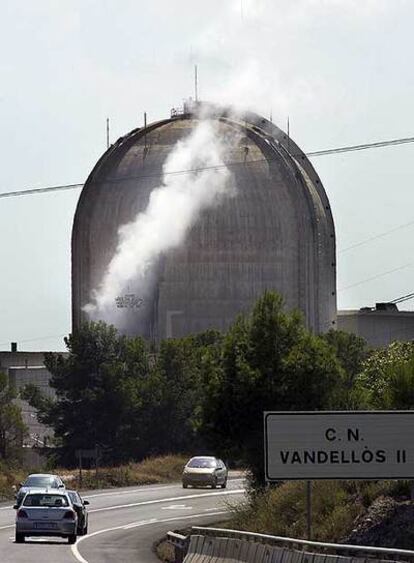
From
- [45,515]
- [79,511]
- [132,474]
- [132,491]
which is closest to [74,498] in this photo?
[79,511]

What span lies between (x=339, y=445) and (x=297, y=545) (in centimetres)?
210

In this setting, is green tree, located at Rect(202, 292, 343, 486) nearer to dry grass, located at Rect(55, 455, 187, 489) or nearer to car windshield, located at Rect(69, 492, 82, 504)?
car windshield, located at Rect(69, 492, 82, 504)

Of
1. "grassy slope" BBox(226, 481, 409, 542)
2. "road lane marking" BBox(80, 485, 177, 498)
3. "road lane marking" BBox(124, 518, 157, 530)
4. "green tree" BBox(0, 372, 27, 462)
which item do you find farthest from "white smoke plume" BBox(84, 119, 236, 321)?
"grassy slope" BBox(226, 481, 409, 542)

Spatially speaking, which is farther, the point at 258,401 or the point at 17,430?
the point at 17,430

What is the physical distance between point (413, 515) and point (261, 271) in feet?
270

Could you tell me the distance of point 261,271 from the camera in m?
115

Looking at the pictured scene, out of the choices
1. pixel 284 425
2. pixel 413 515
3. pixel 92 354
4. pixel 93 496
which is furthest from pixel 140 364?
pixel 284 425

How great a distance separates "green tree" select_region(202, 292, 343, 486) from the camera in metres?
46.5

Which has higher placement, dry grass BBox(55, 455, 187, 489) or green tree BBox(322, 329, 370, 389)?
green tree BBox(322, 329, 370, 389)

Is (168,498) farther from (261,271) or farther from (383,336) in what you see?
(383,336)

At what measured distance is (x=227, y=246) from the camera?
115 metres

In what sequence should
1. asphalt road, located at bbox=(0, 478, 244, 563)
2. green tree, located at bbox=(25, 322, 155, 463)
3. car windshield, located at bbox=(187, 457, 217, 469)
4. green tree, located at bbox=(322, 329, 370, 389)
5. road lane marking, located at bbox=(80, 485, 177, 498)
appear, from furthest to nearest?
green tree, located at bbox=(322, 329, 370, 389) < green tree, located at bbox=(25, 322, 155, 463) < car windshield, located at bbox=(187, 457, 217, 469) < road lane marking, located at bbox=(80, 485, 177, 498) < asphalt road, located at bbox=(0, 478, 244, 563)

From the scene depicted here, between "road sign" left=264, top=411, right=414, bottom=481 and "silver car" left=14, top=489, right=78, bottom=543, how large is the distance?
621 inches

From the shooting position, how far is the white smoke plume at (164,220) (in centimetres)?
11525
